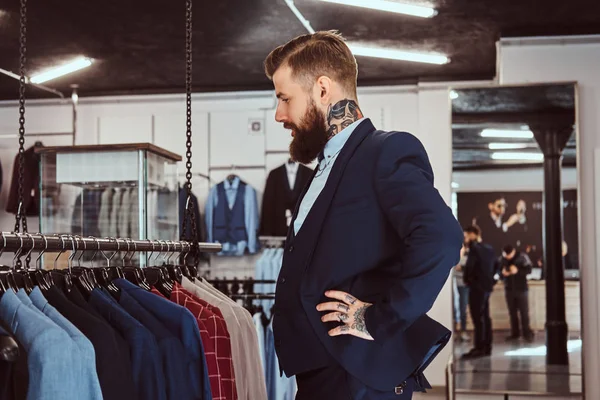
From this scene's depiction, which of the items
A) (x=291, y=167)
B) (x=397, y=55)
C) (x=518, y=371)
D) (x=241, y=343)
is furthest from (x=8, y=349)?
(x=291, y=167)

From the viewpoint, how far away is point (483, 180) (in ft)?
19.6

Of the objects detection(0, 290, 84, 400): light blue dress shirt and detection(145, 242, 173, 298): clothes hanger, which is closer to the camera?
detection(0, 290, 84, 400): light blue dress shirt

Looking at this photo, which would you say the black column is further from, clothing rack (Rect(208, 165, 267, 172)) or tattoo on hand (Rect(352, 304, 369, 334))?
tattoo on hand (Rect(352, 304, 369, 334))

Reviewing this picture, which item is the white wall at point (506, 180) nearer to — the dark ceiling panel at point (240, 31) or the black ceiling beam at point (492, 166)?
the black ceiling beam at point (492, 166)

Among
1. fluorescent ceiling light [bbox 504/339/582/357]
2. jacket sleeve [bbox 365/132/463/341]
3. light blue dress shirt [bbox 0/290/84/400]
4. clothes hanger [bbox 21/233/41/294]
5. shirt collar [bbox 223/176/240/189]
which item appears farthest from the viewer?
shirt collar [bbox 223/176/240/189]

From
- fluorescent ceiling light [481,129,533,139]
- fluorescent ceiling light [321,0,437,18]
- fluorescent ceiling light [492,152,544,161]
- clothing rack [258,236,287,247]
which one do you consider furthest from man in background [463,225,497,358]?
clothing rack [258,236,287,247]

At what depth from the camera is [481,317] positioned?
588 cm

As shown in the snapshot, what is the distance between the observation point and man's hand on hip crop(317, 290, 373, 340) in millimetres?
1669

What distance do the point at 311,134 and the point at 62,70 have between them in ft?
18.7

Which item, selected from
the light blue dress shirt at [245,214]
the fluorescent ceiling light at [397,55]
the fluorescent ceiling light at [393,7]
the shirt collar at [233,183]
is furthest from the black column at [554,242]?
the shirt collar at [233,183]

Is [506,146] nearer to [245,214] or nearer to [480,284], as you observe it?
[480,284]

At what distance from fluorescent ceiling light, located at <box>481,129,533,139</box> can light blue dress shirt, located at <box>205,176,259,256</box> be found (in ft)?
8.48

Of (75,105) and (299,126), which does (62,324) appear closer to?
(299,126)

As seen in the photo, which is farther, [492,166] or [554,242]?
[492,166]
